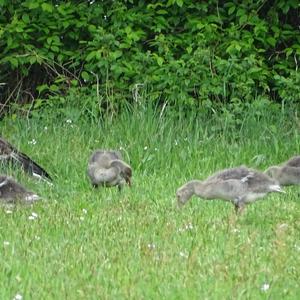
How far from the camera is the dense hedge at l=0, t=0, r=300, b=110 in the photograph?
14641mm

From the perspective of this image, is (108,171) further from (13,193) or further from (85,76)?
(85,76)

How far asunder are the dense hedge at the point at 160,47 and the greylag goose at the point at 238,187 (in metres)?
5.00

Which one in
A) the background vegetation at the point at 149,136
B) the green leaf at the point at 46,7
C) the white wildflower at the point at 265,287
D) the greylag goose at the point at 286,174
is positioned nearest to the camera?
the white wildflower at the point at 265,287

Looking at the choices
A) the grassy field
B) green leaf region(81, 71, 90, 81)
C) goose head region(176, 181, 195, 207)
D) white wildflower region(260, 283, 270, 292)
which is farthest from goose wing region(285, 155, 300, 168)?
green leaf region(81, 71, 90, 81)

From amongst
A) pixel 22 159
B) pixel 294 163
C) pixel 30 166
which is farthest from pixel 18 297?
pixel 22 159

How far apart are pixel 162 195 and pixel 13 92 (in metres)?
6.53

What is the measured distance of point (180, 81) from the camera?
1468cm

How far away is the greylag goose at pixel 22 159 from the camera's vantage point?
11297mm

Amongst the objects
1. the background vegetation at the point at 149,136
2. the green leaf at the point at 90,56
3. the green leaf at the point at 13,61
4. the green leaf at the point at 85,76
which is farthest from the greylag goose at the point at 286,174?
Result: the green leaf at the point at 13,61

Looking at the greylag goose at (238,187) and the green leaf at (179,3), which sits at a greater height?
the greylag goose at (238,187)

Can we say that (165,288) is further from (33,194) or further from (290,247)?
(33,194)

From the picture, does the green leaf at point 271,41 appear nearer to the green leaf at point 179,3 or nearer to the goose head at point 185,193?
the green leaf at point 179,3

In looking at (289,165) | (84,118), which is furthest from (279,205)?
(84,118)

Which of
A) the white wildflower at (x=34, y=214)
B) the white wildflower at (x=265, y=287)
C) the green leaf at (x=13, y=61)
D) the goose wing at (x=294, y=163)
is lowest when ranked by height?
the green leaf at (x=13, y=61)
